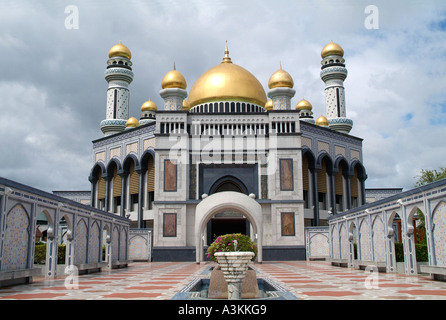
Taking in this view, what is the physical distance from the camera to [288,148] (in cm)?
2395

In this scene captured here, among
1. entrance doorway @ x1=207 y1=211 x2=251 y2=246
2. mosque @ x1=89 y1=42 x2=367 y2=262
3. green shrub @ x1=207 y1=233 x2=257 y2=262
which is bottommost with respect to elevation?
green shrub @ x1=207 y1=233 x2=257 y2=262

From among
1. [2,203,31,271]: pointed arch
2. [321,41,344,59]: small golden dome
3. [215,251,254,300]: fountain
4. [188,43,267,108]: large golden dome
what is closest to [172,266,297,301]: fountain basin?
[215,251,254,300]: fountain

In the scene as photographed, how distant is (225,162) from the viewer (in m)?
24.2

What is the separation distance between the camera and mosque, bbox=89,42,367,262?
75.6 ft

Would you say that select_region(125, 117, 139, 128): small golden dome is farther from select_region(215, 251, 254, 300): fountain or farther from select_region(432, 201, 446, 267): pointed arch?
select_region(215, 251, 254, 300): fountain

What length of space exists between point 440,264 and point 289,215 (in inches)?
523

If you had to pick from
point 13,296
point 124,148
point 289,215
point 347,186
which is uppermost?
point 124,148

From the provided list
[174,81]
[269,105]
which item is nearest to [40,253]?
[174,81]

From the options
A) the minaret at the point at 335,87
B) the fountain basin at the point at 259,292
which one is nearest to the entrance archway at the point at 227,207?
the fountain basin at the point at 259,292

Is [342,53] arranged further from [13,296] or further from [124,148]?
[13,296]

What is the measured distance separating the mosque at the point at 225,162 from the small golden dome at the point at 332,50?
9cm

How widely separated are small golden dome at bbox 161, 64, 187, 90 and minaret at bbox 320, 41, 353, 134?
44.4ft

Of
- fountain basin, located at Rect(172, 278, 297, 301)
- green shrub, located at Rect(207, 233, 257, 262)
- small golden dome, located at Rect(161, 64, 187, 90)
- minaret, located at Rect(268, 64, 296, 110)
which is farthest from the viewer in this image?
small golden dome, located at Rect(161, 64, 187, 90)

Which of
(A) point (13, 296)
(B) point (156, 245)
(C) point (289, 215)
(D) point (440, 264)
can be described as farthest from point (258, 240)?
(A) point (13, 296)
